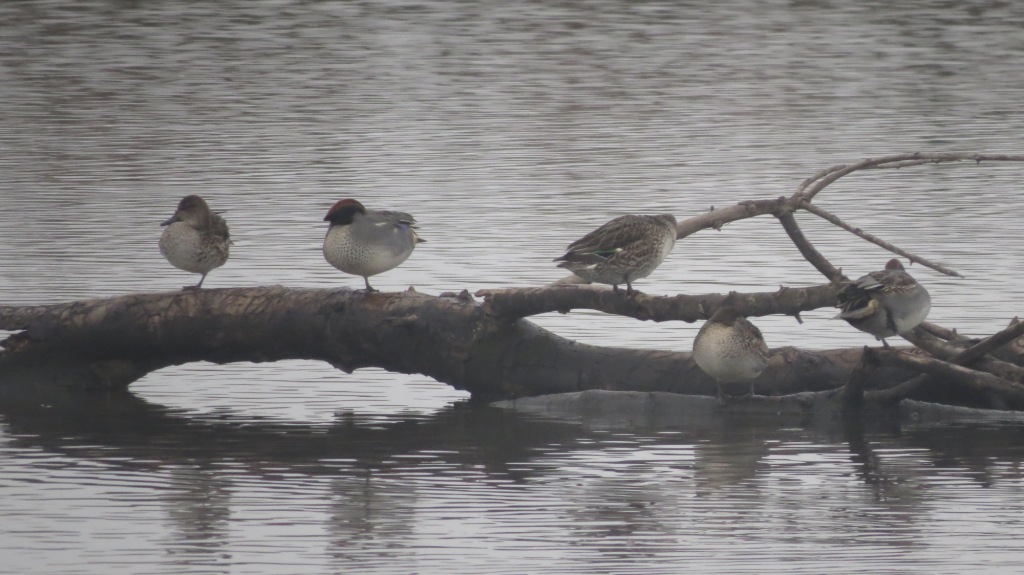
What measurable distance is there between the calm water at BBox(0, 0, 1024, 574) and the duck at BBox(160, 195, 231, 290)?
77cm

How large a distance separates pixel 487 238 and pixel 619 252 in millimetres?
5295

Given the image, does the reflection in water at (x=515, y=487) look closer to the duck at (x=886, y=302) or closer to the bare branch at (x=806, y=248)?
the duck at (x=886, y=302)

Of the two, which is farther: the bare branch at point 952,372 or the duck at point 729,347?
the duck at point 729,347

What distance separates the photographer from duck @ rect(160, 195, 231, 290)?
11531mm

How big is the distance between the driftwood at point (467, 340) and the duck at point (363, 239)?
0.65 ft

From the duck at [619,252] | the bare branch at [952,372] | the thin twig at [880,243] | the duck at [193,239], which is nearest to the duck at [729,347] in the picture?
the duck at [619,252]

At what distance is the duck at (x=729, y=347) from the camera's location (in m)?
10.3

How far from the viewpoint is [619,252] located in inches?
415

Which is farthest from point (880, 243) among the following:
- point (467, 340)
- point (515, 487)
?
point (515, 487)

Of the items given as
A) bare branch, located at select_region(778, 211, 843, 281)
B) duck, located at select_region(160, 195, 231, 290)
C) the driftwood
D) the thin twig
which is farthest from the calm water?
bare branch, located at select_region(778, 211, 843, 281)

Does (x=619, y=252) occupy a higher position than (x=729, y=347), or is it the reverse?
(x=619, y=252)

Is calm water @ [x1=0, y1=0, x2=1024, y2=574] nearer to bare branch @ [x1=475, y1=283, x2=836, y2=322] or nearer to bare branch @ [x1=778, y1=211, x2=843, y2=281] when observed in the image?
bare branch @ [x1=475, y1=283, x2=836, y2=322]

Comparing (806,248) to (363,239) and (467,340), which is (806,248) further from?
(363,239)

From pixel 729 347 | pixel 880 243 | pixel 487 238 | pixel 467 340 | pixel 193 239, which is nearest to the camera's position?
pixel 729 347
